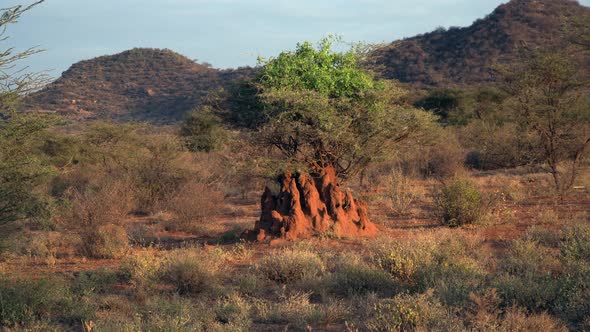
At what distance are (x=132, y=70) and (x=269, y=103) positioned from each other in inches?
2246

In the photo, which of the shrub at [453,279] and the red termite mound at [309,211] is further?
the red termite mound at [309,211]

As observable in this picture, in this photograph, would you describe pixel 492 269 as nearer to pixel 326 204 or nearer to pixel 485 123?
pixel 326 204

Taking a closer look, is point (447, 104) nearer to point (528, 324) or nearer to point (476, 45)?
point (476, 45)

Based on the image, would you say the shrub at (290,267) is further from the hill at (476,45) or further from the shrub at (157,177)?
the hill at (476,45)

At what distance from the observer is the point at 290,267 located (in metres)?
8.23

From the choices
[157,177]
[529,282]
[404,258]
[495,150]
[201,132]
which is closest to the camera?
[529,282]

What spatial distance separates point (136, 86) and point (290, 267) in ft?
180

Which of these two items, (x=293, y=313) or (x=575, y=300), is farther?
(x=293, y=313)

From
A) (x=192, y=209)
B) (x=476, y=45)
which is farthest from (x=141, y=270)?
(x=476, y=45)

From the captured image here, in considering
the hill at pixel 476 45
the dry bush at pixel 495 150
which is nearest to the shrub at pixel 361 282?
the dry bush at pixel 495 150

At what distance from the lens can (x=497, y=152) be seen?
2278cm

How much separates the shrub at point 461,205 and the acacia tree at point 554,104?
4327 millimetres

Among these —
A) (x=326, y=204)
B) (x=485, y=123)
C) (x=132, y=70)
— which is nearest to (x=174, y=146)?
(x=326, y=204)

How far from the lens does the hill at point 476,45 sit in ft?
161
